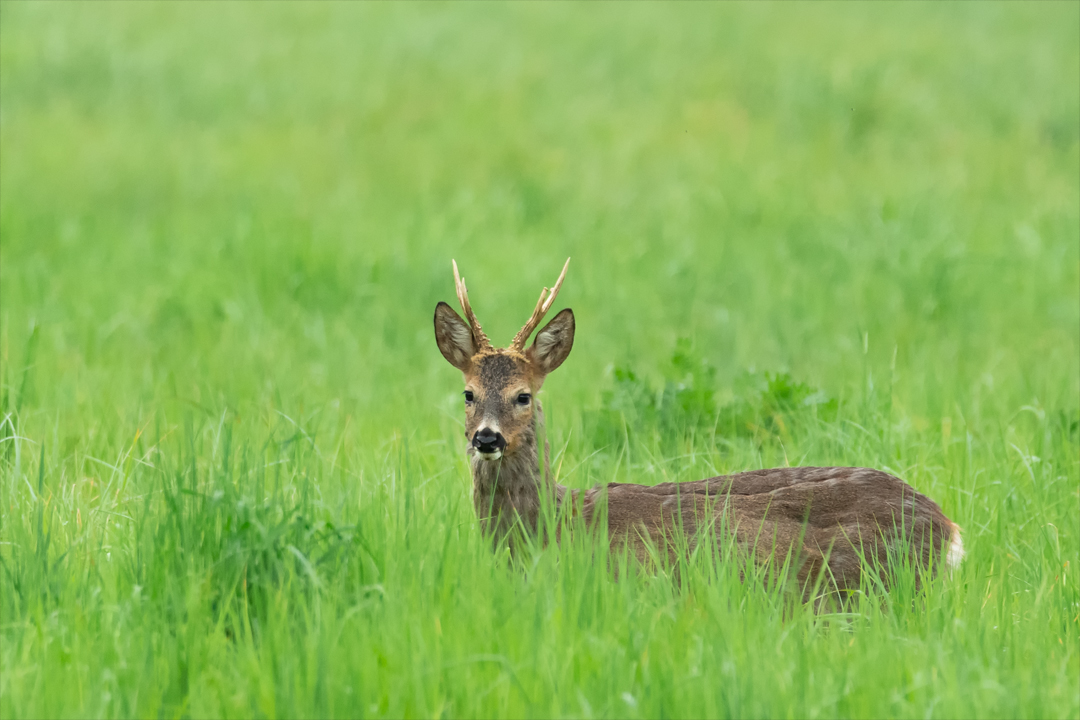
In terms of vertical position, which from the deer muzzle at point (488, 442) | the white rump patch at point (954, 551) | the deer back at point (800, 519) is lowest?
the white rump patch at point (954, 551)

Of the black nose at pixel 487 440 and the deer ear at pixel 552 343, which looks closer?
the black nose at pixel 487 440

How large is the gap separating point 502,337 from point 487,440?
13.9 feet

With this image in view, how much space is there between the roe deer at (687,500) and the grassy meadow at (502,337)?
0.82ft

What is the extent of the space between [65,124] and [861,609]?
12364 millimetres

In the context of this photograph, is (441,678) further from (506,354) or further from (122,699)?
(506,354)

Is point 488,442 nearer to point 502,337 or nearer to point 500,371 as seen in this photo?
point 500,371

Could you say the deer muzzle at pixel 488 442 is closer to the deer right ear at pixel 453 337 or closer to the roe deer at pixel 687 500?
the roe deer at pixel 687 500

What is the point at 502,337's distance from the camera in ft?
28.6

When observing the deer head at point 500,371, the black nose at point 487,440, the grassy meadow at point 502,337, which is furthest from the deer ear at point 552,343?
the grassy meadow at point 502,337

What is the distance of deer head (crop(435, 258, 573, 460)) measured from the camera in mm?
4641

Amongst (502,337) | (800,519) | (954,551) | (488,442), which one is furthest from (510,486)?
(502,337)

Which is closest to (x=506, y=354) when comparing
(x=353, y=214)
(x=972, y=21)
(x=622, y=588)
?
(x=622, y=588)

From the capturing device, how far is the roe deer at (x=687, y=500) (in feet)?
14.8

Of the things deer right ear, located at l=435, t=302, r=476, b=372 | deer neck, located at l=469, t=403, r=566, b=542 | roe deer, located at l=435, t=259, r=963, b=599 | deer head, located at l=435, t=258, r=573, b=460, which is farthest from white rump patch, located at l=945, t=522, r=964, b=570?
deer right ear, located at l=435, t=302, r=476, b=372
